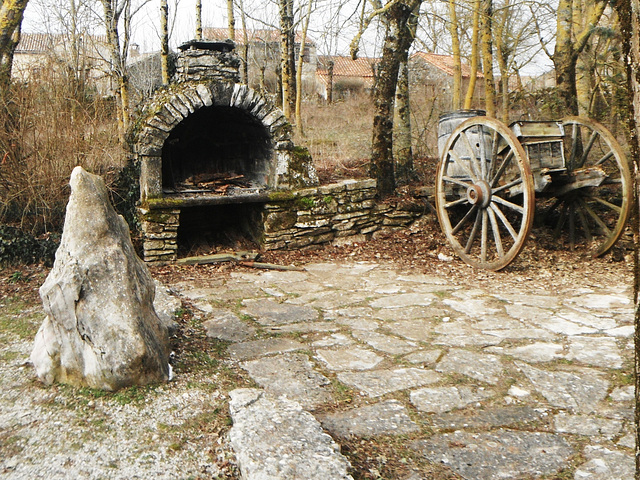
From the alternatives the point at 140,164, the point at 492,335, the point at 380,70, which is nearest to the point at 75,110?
the point at 140,164

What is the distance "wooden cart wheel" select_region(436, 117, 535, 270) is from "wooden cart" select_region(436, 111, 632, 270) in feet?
0.03

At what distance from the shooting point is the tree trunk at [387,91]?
8.14 metres

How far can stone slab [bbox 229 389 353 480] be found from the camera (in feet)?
7.98

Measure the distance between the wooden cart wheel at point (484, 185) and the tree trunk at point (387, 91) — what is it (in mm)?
1242

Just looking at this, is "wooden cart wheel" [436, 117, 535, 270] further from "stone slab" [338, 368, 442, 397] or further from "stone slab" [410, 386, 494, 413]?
"stone slab" [410, 386, 494, 413]

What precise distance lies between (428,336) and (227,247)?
4159 millimetres

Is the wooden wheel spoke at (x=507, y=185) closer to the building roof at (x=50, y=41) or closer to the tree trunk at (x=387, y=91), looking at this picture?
the tree trunk at (x=387, y=91)

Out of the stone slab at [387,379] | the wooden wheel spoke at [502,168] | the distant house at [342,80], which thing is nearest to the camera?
the stone slab at [387,379]

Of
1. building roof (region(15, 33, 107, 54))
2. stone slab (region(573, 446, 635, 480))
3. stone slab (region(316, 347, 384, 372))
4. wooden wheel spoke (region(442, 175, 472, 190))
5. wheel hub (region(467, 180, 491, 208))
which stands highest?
building roof (region(15, 33, 107, 54))

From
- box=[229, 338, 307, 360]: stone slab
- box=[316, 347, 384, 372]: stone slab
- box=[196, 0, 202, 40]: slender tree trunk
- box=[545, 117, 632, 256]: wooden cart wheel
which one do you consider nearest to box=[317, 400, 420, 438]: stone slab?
box=[316, 347, 384, 372]: stone slab

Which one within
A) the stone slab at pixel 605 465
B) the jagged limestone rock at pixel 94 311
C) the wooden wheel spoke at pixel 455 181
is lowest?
the stone slab at pixel 605 465

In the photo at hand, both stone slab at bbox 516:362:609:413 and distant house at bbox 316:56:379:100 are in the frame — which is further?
distant house at bbox 316:56:379:100

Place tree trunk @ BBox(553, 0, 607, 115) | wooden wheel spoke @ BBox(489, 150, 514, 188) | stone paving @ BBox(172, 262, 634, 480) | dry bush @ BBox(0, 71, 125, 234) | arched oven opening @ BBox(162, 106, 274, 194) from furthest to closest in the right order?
tree trunk @ BBox(553, 0, 607, 115) → arched oven opening @ BBox(162, 106, 274, 194) → dry bush @ BBox(0, 71, 125, 234) → wooden wheel spoke @ BBox(489, 150, 514, 188) → stone paving @ BBox(172, 262, 634, 480)

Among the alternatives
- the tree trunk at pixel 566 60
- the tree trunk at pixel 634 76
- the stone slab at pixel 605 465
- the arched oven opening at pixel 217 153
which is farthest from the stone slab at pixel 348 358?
the tree trunk at pixel 566 60
